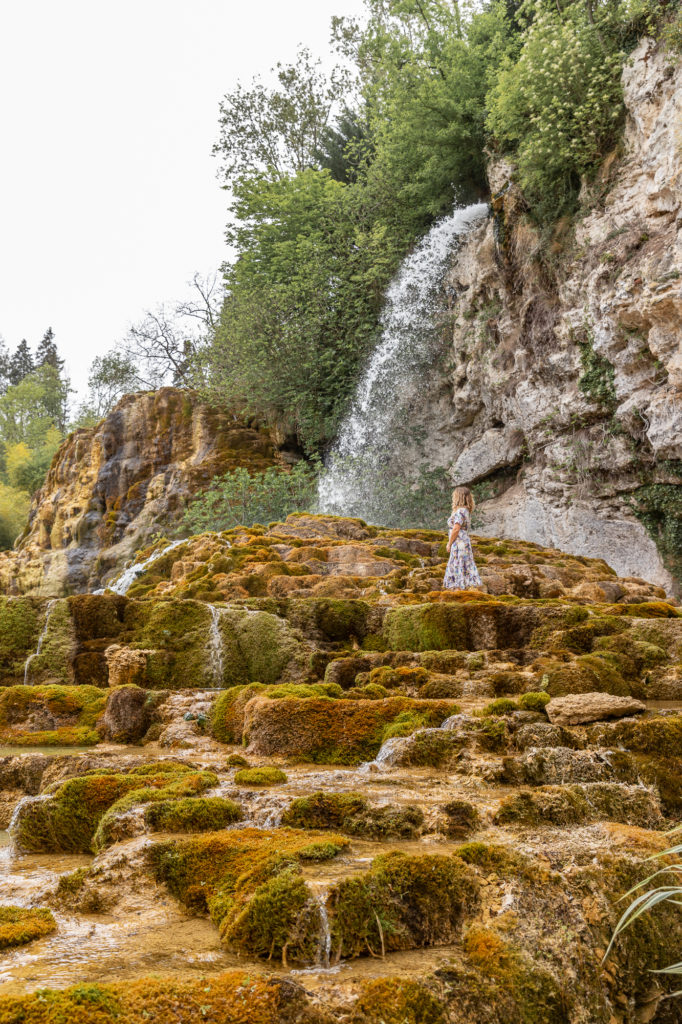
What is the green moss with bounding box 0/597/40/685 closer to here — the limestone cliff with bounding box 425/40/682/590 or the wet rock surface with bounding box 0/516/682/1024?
the wet rock surface with bounding box 0/516/682/1024

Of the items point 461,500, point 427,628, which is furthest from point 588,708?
point 461,500

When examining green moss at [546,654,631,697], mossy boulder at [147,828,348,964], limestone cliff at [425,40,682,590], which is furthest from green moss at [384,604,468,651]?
limestone cliff at [425,40,682,590]

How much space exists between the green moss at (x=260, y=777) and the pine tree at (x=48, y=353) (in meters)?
A: 67.6

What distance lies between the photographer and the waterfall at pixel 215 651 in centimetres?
845

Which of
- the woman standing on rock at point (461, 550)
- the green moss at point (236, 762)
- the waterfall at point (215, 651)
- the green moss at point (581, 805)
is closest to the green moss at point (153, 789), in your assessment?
the green moss at point (236, 762)

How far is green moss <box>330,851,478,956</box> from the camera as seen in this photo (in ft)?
9.55

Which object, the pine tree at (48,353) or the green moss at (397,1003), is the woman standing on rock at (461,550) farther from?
the pine tree at (48,353)

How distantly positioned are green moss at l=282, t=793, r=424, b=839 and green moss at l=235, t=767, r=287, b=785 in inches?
25.9

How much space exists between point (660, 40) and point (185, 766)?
A: 56.3 feet

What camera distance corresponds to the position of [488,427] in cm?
2192

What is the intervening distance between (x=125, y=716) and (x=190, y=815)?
3.24 m

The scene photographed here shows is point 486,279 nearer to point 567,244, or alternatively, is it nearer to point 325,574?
point 567,244

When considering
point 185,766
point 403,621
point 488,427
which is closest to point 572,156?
point 488,427

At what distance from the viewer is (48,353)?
68.2m
